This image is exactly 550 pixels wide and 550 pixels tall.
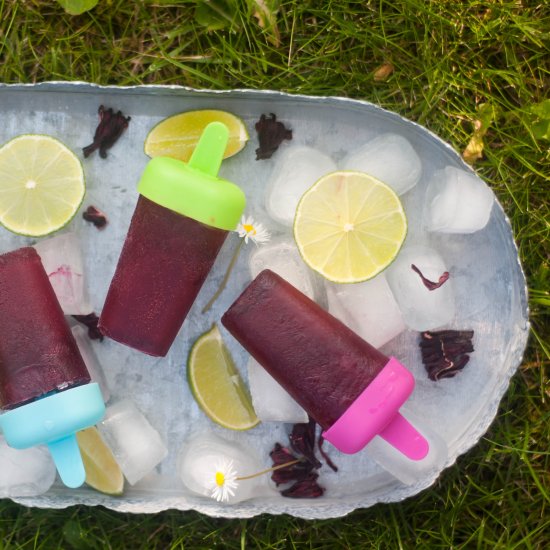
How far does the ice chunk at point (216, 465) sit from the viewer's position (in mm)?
1296

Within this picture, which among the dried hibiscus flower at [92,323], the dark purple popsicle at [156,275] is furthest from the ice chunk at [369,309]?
the dried hibiscus flower at [92,323]

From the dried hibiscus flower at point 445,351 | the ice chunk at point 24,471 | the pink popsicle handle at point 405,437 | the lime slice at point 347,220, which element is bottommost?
the ice chunk at point 24,471

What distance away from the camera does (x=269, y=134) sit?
1337 mm

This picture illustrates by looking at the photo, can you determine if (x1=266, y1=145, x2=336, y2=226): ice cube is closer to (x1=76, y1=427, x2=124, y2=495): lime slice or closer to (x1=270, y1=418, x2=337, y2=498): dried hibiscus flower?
(x1=270, y1=418, x2=337, y2=498): dried hibiscus flower

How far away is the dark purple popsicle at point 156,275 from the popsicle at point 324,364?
0.35ft

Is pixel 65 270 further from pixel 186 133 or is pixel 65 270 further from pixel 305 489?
pixel 305 489

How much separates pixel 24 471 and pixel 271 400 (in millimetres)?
528

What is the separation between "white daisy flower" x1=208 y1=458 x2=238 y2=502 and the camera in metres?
1.28

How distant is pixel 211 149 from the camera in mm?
1170

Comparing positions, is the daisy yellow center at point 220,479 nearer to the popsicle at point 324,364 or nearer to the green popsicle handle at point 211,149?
the popsicle at point 324,364

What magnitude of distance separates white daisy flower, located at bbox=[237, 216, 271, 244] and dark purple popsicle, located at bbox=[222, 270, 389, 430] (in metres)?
0.12

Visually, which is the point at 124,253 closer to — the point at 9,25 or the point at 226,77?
the point at 226,77

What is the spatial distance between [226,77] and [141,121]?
0.84ft

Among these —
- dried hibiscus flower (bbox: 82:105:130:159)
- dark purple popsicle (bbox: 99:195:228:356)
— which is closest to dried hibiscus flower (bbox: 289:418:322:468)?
dark purple popsicle (bbox: 99:195:228:356)
